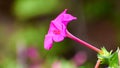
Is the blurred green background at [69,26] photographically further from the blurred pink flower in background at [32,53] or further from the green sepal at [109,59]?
the green sepal at [109,59]

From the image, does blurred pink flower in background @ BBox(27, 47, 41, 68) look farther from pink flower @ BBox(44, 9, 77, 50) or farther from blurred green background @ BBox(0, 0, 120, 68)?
pink flower @ BBox(44, 9, 77, 50)

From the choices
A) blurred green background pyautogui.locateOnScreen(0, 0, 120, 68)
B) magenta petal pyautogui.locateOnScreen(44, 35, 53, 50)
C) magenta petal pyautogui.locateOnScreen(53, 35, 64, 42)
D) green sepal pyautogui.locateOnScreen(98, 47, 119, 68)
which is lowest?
blurred green background pyautogui.locateOnScreen(0, 0, 120, 68)

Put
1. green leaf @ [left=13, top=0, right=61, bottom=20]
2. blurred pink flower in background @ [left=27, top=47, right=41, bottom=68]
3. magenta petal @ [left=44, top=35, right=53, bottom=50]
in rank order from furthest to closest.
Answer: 1. green leaf @ [left=13, top=0, right=61, bottom=20]
2. blurred pink flower in background @ [left=27, top=47, right=41, bottom=68]
3. magenta petal @ [left=44, top=35, right=53, bottom=50]

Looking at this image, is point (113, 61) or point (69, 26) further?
point (69, 26)

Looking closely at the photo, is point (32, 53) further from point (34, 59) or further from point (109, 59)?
point (109, 59)

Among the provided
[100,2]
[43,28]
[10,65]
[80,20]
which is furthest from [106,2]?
[10,65]

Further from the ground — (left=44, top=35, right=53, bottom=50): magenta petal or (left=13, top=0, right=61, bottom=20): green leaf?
(left=44, top=35, right=53, bottom=50): magenta petal

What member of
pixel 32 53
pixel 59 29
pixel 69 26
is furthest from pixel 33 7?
pixel 59 29

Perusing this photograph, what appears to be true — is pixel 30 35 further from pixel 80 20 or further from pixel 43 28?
pixel 80 20

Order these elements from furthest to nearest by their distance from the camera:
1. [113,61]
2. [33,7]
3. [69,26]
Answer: [69,26]
[33,7]
[113,61]

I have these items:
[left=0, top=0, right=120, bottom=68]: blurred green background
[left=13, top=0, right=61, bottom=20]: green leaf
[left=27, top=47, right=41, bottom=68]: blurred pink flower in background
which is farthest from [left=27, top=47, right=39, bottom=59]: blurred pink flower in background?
[left=13, top=0, right=61, bottom=20]: green leaf

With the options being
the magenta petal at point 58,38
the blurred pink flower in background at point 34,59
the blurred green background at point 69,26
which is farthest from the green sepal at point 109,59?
the blurred green background at point 69,26
